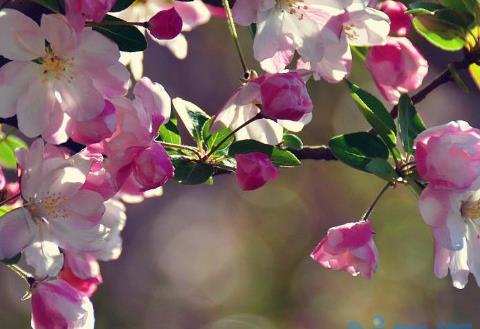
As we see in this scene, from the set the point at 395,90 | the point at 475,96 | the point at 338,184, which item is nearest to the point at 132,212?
the point at 338,184

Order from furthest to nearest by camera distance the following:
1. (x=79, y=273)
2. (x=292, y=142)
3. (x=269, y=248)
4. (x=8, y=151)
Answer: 1. (x=269, y=248)
2. (x=8, y=151)
3. (x=79, y=273)
4. (x=292, y=142)

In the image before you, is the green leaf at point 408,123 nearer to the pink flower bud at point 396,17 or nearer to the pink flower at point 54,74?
the pink flower bud at point 396,17

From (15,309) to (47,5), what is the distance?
11.0ft

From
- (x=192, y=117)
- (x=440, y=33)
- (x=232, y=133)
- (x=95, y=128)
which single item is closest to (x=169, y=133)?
(x=192, y=117)

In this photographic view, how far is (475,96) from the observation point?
4902 millimetres

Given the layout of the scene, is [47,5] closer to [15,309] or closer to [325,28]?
[325,28]

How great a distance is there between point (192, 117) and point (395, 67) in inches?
9.5

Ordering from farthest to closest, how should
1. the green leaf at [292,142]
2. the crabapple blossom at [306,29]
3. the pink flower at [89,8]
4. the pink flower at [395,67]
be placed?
1. the pink flower at [395,67]
2. the green leaf at [292,142]
3. the crabapple blossom at [306,29]
4. the pink flower at [89,8]

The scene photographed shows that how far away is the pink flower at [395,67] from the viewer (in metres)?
1.43

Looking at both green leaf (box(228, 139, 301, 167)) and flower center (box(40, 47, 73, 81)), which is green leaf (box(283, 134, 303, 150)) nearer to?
green leaf (box(228, 139, 301, 167))

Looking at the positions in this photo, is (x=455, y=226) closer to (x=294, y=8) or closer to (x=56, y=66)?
(x=294, y=8)

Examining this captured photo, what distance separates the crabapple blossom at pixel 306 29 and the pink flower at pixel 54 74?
142 millimetres

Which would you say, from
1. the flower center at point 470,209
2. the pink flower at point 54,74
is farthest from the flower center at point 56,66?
the flower center at point 470,209

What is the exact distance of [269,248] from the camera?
4766 mm
